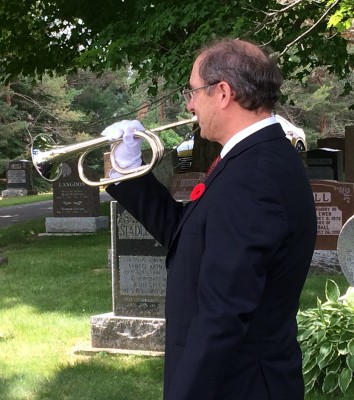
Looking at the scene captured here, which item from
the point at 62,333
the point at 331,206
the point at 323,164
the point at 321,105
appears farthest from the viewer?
the point at 321,105

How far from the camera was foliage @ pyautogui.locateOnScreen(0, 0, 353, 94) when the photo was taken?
995 cm

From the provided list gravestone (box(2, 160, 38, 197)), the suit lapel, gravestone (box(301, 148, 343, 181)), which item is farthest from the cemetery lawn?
gravestone (box(2, 160, 38, 197))

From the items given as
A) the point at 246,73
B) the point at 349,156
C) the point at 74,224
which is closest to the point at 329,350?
the point at 246,73

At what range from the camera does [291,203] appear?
77.5 inches

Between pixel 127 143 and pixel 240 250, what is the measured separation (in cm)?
82

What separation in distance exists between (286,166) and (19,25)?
14.9 metres

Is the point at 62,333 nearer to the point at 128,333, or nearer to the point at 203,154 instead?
the point at 128,333

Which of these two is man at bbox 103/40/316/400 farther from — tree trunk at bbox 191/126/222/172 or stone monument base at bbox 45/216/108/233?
tree trunk at bbox 191/126/222/172

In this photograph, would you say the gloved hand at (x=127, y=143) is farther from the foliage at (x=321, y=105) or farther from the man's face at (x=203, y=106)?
the foliage at (x=321, y=105)

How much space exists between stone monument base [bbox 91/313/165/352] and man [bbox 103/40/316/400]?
3.96m

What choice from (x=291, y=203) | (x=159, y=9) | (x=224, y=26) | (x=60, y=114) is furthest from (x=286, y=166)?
(x=60, y=114)

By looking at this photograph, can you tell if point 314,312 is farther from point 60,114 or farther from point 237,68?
point 60,114

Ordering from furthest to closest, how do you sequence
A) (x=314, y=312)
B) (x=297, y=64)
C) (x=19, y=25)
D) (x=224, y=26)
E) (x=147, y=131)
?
(x=19, y=25) → (x=297, y=64) → (x=224, y=26) → (x=314, y=312) → (x=147, y=131)

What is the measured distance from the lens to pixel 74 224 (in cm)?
1511
